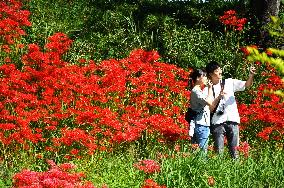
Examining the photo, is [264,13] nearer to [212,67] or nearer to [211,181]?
[212,67]

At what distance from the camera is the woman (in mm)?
6191

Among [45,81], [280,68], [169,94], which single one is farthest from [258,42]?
[280,68]

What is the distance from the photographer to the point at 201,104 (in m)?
6.25

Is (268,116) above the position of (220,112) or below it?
below

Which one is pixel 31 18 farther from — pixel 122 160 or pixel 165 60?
pixel 122 160

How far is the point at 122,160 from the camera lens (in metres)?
6.64

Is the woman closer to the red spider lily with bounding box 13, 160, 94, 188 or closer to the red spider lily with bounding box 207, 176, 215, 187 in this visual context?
the red spider lily with bounding box 207, 176, 215, 187

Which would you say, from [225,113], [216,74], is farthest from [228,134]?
[216,74]

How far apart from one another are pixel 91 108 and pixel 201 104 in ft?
6.20

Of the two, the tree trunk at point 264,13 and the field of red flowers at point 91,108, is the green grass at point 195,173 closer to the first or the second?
the field of red flowers at point 91,108

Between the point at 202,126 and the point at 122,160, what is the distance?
1199mm

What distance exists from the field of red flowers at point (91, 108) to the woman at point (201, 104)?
0.55 metres

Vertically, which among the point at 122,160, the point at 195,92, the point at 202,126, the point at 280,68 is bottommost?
the point at 122,160

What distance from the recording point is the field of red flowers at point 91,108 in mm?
6828
